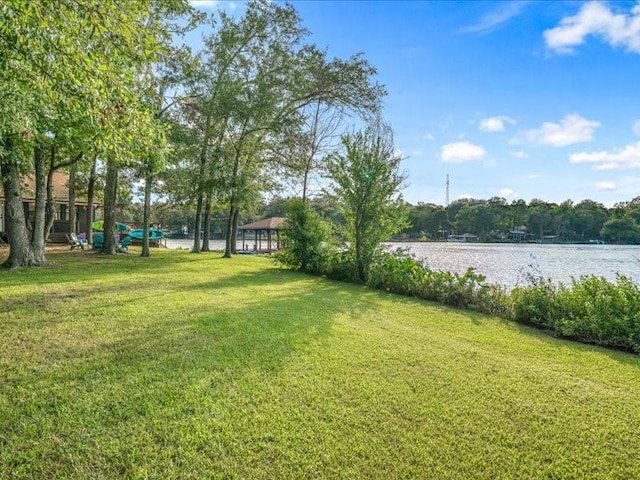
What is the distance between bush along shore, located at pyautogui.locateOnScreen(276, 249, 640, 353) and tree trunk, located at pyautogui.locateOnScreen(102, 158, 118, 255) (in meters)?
10.8

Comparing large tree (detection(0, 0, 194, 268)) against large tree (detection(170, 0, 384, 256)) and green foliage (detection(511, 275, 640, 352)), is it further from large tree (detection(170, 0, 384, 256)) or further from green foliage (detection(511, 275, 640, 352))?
large tree (detection(170, 0, 384, 256))

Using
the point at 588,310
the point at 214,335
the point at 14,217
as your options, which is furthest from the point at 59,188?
the point at 588,310

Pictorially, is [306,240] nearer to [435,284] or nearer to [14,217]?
[435,284]

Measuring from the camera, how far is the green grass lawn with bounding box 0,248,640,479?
8.14ft

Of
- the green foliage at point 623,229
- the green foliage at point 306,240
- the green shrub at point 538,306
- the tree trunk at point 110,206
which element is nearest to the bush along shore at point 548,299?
the green shrub at point 538,306

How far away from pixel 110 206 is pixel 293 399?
14.8 metres

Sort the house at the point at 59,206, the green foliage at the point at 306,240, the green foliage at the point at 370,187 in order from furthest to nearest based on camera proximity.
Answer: the house at the point at 59,206 < the green foliage at the point at 306,240 < the green foliage at the point at 370,187

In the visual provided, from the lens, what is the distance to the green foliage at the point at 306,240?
45.9 ft

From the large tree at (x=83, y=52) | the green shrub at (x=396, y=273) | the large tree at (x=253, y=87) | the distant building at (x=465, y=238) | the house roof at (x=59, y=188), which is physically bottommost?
the green shrub at (x=396, y=273)

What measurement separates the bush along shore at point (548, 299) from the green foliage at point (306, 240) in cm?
274

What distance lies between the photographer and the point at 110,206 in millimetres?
15305

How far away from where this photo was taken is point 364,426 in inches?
114

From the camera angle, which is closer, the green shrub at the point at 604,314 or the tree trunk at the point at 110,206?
the green shrub at the point at 604,314

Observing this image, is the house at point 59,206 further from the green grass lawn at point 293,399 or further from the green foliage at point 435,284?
the green grass lawn at point 293,399
